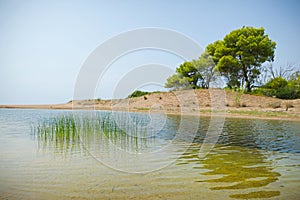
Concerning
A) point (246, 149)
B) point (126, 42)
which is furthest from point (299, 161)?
point (126, 42)

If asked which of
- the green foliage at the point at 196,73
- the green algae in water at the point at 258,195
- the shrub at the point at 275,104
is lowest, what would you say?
the green algae in water at the point at 258,195

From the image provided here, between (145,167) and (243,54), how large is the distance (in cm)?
2772

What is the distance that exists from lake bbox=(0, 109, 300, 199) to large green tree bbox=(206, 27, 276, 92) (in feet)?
75.7

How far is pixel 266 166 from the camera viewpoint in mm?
4742

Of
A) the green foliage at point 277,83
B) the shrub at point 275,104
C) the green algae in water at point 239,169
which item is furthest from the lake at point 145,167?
the green foliage at point 277,83

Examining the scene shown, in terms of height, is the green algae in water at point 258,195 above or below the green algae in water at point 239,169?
below

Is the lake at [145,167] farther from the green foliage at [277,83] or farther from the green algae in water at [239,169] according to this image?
the green foliage at [277,83]

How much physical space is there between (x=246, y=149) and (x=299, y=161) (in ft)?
4.32

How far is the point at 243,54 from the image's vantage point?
96.4 ft

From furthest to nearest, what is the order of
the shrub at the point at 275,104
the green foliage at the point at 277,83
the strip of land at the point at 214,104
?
the green foliage at the point at 277,83, the shrub at the point at 275,104, the strip of land at the point at 214,104

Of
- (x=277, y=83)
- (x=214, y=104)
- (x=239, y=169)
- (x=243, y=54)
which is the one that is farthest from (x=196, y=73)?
(x=239, y=169)

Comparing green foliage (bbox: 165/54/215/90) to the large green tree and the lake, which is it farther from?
the lake

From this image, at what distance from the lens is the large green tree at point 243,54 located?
29.0 m

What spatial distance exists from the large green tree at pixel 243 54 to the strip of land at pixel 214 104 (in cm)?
616
